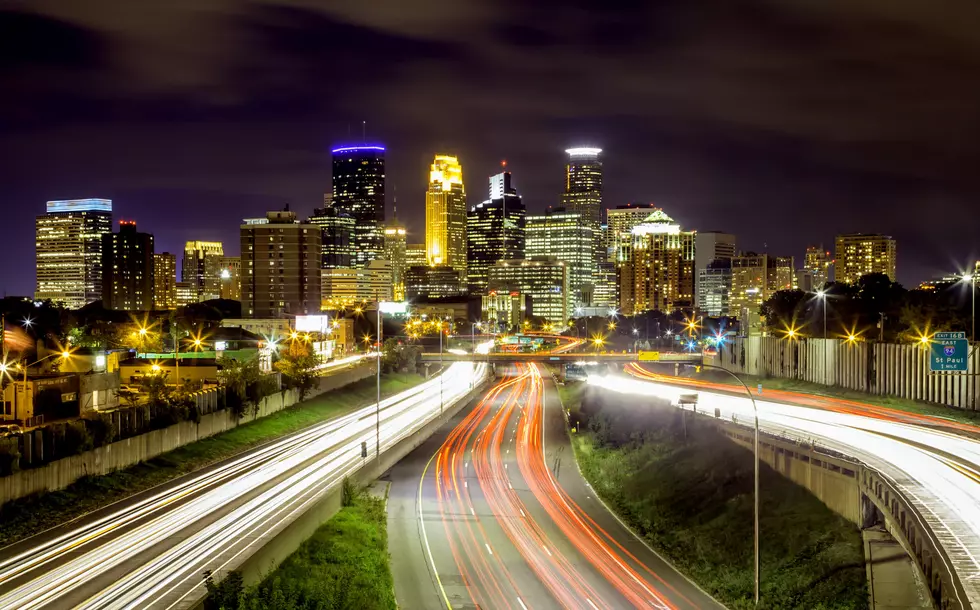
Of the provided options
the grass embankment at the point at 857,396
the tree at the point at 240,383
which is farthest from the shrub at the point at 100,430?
the grass embankment at the point at 857,396

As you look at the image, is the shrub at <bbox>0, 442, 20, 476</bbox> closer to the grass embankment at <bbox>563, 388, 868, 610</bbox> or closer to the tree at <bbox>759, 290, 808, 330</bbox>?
the grass embankment at <bbox>563, 388, 868, 610</bbox>

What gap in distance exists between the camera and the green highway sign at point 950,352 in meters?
55.0

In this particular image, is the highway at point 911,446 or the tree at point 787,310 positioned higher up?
the tree at point 787,310

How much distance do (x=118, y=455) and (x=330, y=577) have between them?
17.8 m

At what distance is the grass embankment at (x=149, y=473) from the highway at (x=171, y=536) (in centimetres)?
98

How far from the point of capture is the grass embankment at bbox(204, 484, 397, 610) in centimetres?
3166

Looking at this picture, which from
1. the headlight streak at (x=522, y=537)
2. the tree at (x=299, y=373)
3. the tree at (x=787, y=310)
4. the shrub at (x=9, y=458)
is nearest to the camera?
the headlight streak at (x=522, y=537)

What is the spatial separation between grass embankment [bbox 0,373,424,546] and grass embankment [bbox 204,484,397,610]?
→ 36.1 feet

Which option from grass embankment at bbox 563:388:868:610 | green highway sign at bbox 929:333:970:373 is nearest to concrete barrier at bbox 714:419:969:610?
grass embankment at bbox 563:388:868:610

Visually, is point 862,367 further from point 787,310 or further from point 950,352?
point 787,310

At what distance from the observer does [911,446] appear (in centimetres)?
4688

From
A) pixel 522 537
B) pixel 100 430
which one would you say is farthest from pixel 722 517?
pixel 100 430

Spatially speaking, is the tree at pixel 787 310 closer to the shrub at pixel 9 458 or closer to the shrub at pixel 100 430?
the shrub at pixel 100 430

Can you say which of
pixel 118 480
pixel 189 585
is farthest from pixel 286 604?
pixel 118 480
